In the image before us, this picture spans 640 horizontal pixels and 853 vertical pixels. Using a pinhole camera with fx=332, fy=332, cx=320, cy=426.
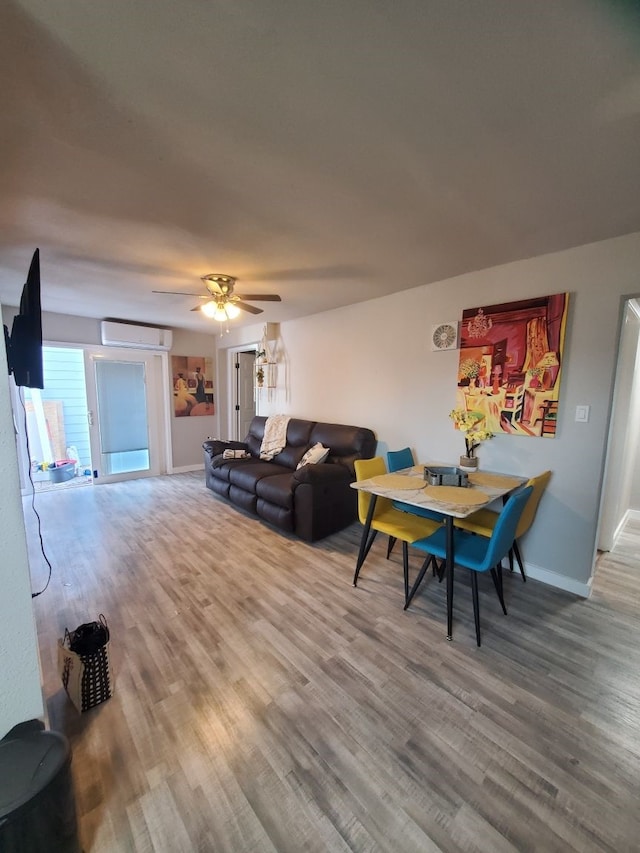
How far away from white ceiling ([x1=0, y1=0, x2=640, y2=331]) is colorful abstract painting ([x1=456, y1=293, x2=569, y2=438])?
0.46 metres

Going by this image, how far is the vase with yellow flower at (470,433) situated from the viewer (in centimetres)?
280

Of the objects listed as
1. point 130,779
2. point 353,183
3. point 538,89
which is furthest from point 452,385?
point 130,779

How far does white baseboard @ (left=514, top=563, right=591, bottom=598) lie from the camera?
241 cm

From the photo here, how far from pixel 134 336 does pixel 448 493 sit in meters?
4.85

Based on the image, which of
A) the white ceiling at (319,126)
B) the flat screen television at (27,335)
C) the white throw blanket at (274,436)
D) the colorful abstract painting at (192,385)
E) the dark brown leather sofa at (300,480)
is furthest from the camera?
the colorful abstract painting at (192,385)

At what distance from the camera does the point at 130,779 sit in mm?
1243

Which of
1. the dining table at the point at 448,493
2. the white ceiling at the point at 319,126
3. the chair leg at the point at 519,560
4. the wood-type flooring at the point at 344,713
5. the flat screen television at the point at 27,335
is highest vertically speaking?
the white ceiling at the point at 319,126

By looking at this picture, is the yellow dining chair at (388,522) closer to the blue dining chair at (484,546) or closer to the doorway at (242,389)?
the blue dining chair at (484,546)

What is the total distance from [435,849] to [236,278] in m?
3.57

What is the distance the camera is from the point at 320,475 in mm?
3168

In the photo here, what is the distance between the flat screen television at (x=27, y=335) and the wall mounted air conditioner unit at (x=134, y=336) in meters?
3.58

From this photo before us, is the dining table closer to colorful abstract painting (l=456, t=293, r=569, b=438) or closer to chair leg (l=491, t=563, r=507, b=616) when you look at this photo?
chair leg (l=491, t=563, r=507, b=616)

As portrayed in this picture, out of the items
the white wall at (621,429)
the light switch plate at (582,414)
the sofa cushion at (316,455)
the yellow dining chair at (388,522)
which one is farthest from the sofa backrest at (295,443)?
the white wall at (621,429)

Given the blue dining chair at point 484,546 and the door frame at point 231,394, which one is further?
the door frame at point 231,394
